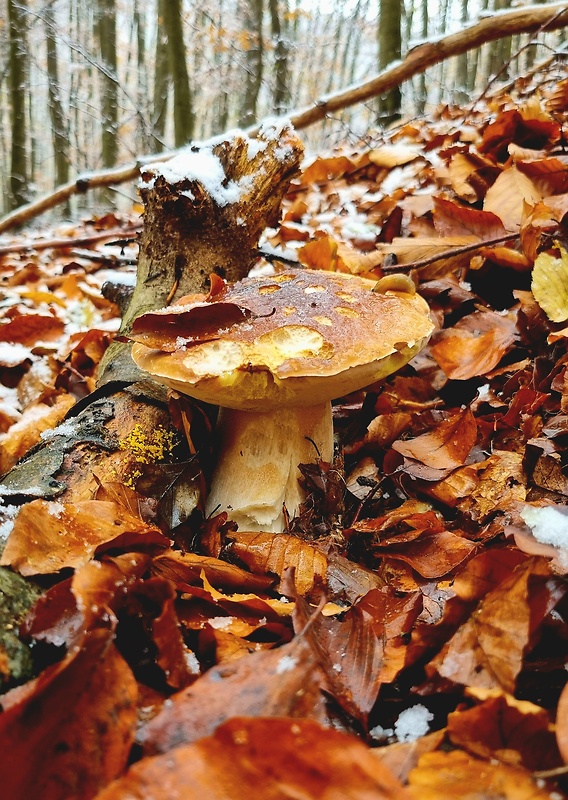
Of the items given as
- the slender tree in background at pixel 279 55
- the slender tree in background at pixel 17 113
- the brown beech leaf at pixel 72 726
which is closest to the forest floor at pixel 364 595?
the brown beech leaf at pixel 72 726

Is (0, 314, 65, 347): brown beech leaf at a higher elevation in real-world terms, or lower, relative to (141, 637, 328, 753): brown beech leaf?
lower

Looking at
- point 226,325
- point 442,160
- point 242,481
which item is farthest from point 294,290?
point 442,160

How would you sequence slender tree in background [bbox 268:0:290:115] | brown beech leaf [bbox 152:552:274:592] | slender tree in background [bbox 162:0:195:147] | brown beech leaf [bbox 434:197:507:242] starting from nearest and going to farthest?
brown beech leaf [bbox 152:552:274:592] < brown beech leaf [bbox 434:197:507:242] < slender tree in background [bbox 162:0:195:147] < slender tree in background [bbox 268:0:290:115]

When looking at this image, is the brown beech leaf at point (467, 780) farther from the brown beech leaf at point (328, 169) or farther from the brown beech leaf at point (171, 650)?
the brown beech leaf at point (328, 169)

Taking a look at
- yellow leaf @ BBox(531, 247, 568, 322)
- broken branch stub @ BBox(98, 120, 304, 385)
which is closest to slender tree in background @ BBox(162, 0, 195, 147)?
broken branch stub @ BBox(98, 120, 304, 385)

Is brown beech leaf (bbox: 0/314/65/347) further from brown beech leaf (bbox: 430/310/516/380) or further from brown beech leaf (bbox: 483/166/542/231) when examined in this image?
brown beech leaf (bbox: 483/166/542/231)

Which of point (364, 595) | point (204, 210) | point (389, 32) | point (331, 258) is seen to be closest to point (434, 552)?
point (364, 595)

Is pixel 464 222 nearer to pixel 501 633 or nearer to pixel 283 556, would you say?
pixel 283 556
